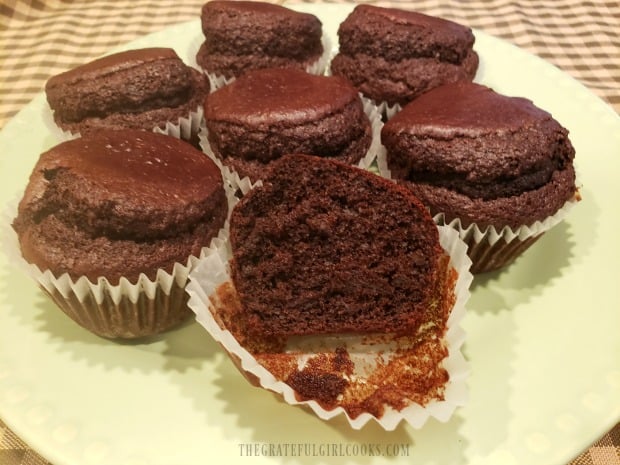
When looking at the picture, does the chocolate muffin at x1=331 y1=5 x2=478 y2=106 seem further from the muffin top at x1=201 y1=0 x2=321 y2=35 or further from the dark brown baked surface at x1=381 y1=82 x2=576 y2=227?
the dark brown baked surface at x1=381 y1=82 x2=576 y2=227

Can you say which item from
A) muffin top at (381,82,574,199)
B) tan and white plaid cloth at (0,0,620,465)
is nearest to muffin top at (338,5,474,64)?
muffin top at (381,82,574,199)

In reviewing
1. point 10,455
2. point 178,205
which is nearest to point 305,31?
point 178,205

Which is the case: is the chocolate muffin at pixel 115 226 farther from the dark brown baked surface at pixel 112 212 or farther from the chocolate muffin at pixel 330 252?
the chocolate muffin at pixel 330 252

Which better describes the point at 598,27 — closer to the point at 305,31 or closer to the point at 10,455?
the point at 305,31

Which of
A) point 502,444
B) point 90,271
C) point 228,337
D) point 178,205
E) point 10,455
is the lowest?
point 10,455

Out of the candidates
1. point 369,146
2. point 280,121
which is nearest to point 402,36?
point 369,146

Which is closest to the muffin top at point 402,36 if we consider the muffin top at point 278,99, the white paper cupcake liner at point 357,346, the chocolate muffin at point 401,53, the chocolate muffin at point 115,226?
the chocolate muffin at point 401,53
